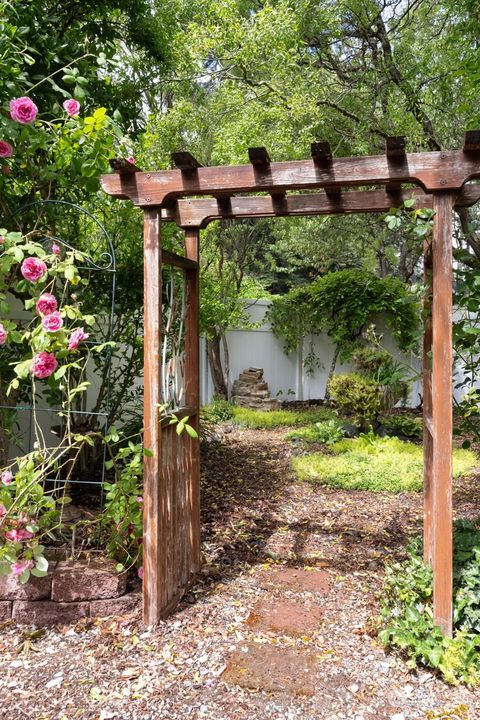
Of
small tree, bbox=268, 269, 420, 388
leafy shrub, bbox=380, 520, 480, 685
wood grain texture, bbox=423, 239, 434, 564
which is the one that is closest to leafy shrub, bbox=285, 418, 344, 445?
small tree, bbox=268, 269, 420, 388

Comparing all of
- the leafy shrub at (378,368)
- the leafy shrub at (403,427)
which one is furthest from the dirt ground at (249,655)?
the leafy shrub at (378,368)

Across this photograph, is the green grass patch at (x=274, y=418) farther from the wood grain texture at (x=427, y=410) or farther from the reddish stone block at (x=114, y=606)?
the reddish stone block at (x=114, y=606)

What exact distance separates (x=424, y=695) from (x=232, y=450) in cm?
428

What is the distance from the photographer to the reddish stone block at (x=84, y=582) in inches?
103

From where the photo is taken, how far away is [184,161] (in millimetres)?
2418

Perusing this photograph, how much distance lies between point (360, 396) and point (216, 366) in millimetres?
2906

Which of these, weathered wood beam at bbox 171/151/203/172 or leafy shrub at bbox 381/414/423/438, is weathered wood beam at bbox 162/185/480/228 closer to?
weathered wood beam at bbox 171/151/203/172

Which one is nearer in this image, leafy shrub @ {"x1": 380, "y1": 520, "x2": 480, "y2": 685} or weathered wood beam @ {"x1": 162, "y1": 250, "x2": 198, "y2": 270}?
leafy shrub @ {"x1": 380, "y1": 520, "x2": 480, "y2": 685}

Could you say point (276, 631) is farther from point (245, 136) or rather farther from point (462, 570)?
point (245, 136)

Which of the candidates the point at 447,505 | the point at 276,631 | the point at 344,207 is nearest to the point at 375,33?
the point at 344,207

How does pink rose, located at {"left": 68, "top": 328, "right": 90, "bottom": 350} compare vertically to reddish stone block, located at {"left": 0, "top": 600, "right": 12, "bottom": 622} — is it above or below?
above

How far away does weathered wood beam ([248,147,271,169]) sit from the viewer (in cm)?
230

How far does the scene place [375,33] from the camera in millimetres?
6746

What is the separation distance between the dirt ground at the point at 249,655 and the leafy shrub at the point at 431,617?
83 mm
